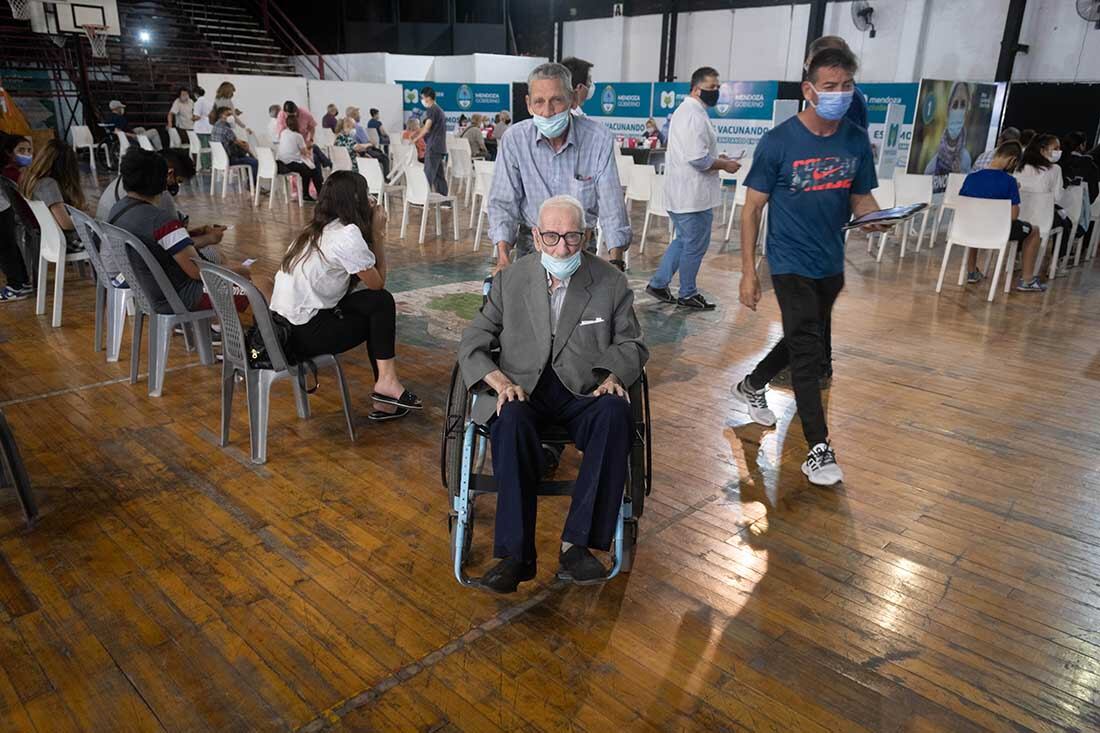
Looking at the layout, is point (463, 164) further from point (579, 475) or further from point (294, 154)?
point (579, 475)

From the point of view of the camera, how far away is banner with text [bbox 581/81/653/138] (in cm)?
1571

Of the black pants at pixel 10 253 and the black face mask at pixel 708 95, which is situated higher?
the black face mask at pixel 708 95

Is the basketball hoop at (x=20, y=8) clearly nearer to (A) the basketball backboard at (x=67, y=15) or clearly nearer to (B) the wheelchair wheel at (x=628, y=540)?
(A) the basketball backboard at (x=67, y=15)

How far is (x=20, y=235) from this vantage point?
582 centimetres

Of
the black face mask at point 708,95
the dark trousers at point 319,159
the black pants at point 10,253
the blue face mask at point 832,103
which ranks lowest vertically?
the black pants at point 10,253

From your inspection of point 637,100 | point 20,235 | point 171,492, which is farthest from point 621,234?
point 637,100

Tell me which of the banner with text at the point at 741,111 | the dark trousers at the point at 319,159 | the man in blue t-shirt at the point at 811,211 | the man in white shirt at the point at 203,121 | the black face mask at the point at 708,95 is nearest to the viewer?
the man in blue t-shirt at the point at 811,211

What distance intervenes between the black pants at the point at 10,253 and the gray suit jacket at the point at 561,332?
15.0 feet

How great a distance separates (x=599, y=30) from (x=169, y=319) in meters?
18.8

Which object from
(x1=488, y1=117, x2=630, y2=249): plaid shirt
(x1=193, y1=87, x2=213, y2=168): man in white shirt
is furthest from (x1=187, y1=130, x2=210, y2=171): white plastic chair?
(x1=488, y1=117, x2=630, y2=249): plaid shirt

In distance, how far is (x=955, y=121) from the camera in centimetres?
1038

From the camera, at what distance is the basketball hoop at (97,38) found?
47.0 ft

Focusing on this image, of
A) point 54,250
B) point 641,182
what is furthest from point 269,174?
point 54,250

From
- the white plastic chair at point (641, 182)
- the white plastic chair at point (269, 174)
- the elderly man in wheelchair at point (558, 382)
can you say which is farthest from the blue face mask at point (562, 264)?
the white plastic chair at point (269, 174)
